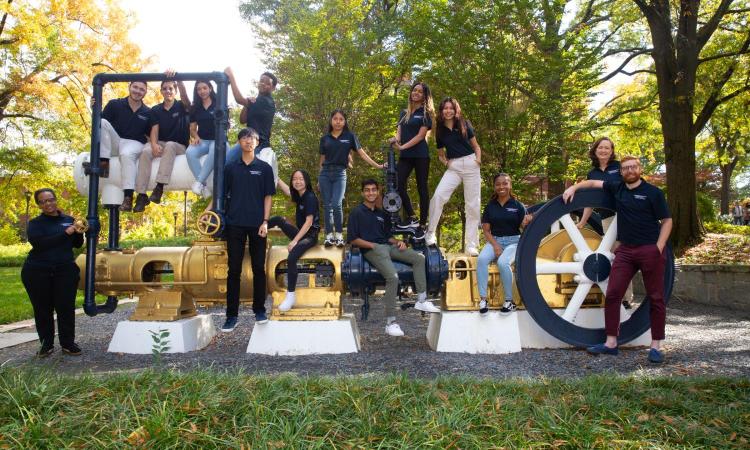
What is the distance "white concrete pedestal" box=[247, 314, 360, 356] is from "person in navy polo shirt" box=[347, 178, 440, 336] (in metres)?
0.64

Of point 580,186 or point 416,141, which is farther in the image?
point 416,141

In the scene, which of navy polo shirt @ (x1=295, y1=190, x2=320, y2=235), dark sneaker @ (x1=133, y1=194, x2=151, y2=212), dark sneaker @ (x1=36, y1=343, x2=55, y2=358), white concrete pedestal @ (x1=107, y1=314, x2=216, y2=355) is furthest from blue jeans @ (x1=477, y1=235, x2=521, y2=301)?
dark sneaker @ (x1=36, y1=343, x2=55, y2=358)

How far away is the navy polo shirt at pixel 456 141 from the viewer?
5.45 m

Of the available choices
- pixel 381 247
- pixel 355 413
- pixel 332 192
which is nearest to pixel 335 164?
pixel 332 192

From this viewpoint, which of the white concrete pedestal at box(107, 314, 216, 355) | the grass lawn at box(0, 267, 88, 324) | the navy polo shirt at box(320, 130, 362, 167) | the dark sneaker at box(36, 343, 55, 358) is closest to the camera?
the dark sneaker at box(36, 343, 55, 358)

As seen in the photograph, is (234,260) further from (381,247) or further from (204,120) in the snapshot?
(204,120)

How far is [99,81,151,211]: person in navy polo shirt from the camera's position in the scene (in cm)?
518

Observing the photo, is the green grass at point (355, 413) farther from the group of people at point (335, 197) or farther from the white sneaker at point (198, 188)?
the white sneaker at point (198, 188)

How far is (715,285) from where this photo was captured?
830cm

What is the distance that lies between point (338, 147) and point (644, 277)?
10.8ft

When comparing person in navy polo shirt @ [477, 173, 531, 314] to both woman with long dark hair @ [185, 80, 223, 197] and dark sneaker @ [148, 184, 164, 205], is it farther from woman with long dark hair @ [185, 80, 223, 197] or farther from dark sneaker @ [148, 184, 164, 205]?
dark sneaker @ [148, 184, 164, 205]

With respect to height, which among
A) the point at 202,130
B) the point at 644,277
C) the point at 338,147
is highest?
the point at 202,130

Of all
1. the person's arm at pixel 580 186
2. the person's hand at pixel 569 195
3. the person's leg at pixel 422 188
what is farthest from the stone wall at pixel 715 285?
the person's leg at pixel 422 188

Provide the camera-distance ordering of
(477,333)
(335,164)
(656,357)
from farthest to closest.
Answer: (335,164), (477,333), (656,357)
